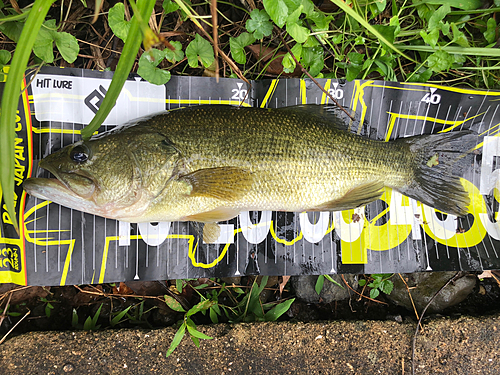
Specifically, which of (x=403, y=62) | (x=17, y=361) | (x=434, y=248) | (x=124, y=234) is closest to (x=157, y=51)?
(x=124, y=234)

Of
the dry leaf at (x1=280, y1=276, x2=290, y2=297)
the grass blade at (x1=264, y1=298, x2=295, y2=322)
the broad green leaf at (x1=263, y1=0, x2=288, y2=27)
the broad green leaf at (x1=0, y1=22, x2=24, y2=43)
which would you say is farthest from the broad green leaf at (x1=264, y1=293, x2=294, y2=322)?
the broad green leaf at (x1=0, y1=22, x2=24, y2=43)

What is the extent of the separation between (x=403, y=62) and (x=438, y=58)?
0.94ft

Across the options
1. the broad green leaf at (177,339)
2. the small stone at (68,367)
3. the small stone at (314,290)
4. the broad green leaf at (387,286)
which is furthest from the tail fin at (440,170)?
the small stone at (68,367)

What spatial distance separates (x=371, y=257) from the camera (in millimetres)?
2551

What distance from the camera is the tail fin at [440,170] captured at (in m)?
2.44

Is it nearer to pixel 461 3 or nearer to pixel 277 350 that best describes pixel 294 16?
pixel 461 3

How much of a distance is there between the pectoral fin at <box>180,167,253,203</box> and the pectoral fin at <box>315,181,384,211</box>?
622 millimetres

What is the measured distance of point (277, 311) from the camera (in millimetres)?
2436

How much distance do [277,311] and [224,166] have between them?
1285 mm

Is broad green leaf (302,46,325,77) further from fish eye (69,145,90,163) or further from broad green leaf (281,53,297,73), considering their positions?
fish eye (69,145,90,163)

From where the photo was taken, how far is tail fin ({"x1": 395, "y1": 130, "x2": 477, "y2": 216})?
96.2 inches

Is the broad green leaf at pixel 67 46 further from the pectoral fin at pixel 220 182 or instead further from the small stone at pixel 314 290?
the small stone at pixel 314 290

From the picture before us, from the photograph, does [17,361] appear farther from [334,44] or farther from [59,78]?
[334,44]

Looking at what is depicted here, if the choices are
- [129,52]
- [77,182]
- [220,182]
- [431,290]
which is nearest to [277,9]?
[129,52]
